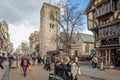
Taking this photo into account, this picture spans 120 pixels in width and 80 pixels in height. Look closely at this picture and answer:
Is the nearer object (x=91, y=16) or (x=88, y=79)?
(x=88, y=79)

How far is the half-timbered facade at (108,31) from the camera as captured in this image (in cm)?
2781

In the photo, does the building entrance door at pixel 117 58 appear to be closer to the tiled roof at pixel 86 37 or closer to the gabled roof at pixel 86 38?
the gabled roof at pixel 86 38

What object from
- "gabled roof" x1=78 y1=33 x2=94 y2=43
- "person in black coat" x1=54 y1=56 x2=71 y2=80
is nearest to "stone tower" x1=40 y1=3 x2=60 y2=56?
"gabled roof" x1=78 y1=33 x2=94 y2=43

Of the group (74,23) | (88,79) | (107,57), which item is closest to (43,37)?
(74,23)

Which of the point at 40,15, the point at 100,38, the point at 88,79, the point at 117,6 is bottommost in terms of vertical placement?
the point at 88,79

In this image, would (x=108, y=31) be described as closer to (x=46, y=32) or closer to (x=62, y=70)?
(x=62, y=70)

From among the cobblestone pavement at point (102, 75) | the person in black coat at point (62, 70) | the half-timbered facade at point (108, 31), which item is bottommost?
the cobblestone pavement at point (102, 75)

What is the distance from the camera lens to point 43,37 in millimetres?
76062

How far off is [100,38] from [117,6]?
4.90 m

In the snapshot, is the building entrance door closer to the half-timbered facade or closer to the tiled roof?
the half-timbered facade

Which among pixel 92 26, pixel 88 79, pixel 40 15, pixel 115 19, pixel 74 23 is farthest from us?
pixel 40 15

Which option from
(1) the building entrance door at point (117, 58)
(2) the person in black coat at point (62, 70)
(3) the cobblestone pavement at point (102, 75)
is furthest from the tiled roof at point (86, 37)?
(2) the person in black coat at point (62, 70)

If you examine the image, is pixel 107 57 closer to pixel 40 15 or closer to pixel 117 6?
pixel 117 6

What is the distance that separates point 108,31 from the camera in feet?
96.1
